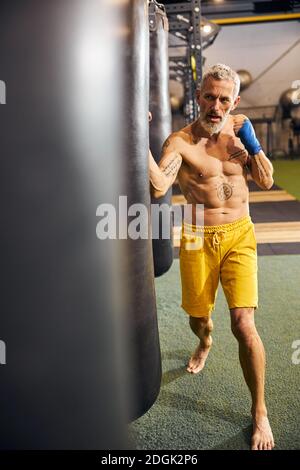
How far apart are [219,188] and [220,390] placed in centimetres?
84

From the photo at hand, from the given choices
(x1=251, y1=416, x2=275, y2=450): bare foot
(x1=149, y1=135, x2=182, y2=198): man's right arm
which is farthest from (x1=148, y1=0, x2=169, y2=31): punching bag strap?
(x1=251, y1=416, x2=275, y2=450): bare foot

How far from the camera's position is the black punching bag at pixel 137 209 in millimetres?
994

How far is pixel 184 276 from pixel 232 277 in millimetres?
211

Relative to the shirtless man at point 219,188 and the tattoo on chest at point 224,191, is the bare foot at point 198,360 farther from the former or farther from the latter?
the tattoo on chest at point 224,191

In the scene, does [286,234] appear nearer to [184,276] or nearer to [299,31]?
[184,276]

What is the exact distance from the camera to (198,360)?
188cm

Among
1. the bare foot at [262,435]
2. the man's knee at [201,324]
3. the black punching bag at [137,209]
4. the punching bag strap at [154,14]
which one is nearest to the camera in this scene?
the black punching bag at [137,209]

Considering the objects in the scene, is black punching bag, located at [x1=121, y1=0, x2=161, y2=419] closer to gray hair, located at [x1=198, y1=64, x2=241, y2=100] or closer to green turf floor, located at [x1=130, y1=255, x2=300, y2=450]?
green turf floor, located at [x1=130, y1=255, x2=300, y2=450]

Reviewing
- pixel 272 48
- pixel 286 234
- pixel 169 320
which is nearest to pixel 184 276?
pixel 169 320

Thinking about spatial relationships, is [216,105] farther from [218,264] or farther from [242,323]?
[242,323]

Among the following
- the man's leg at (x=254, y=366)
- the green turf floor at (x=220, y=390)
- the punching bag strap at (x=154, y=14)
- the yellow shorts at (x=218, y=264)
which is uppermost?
the punching bag strap at (x=154, y=14)

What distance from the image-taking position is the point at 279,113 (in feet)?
38.1

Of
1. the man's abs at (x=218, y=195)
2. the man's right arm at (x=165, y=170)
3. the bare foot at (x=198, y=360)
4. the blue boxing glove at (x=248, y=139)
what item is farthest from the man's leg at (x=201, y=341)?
the blue boxing glove at (x=248, y=139)

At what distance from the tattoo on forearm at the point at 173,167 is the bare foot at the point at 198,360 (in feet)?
2.79
